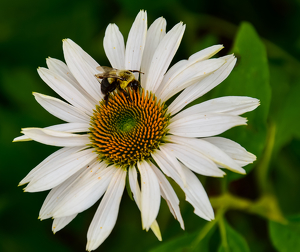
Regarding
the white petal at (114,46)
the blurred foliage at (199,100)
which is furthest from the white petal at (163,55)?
the blurred foliage at (199,100)

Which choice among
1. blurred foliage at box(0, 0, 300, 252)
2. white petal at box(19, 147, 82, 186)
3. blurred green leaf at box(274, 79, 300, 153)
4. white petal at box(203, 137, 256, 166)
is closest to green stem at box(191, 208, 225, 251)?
blurred foliage at box(0, 0, 300, 252)

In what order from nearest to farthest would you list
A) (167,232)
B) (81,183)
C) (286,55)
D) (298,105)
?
(81,183)
(298,105)
(167,232)
(286,55)

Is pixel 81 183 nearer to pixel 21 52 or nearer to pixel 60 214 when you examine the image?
pixel 60 214

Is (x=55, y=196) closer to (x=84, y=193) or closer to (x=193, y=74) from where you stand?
(x=84, y=193)

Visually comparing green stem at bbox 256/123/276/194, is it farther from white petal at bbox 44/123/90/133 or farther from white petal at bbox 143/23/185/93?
white petal at bbox 44/123/90/133

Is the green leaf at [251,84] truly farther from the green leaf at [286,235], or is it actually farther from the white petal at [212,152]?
the white petal at [212,152]

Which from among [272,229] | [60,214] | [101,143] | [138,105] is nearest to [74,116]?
[101,143]

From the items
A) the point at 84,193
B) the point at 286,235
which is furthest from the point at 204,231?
the point at 84,193
